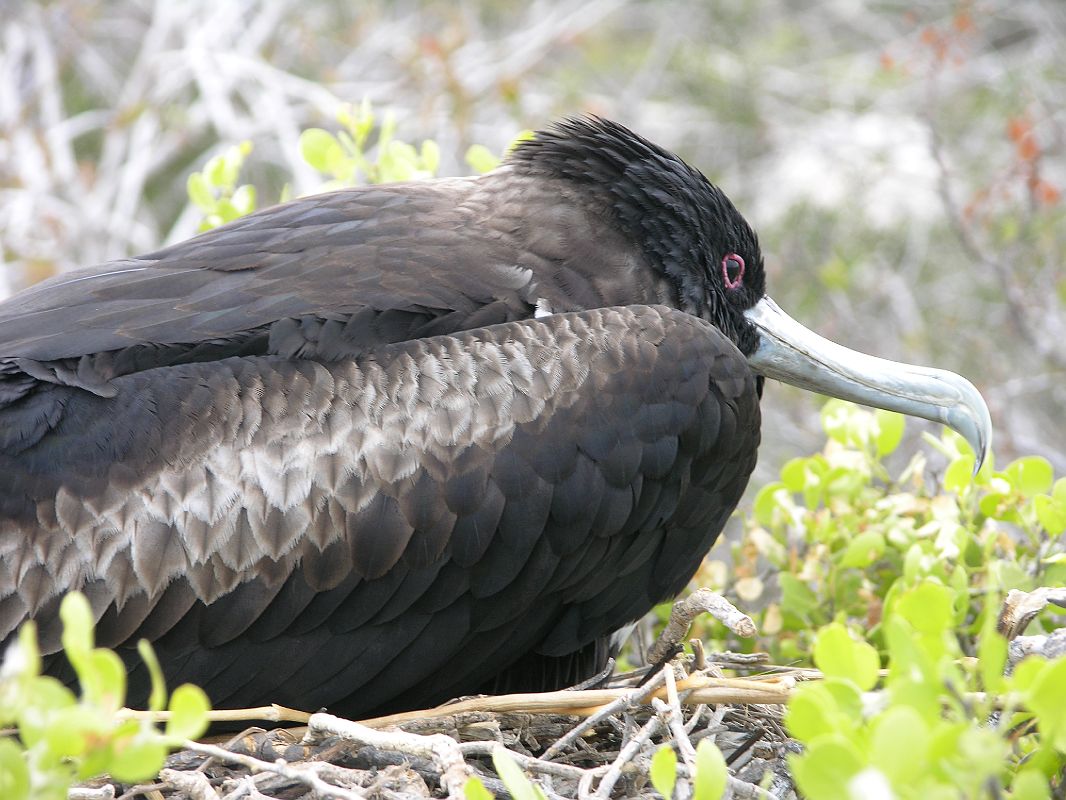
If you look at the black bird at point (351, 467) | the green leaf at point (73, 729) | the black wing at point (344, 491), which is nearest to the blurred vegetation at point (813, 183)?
the black bird at point (351, 467)

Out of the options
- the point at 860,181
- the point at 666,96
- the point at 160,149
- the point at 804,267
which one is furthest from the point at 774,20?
the point at 160,149

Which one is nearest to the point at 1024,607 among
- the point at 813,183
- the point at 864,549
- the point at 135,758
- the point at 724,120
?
the point at 864,549

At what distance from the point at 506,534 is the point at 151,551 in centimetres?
64

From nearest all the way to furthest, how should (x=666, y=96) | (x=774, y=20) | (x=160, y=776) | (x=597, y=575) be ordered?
(x=160, y=776), (x=597, y=575), (x=666, y=96), (x=774, y=20)

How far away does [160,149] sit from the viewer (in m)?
5.80

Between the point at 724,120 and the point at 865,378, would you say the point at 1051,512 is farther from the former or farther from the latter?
the point at 724,120

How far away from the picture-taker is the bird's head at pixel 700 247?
3096 mm

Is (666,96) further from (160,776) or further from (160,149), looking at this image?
(160,776)

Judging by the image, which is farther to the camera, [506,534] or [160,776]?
[506,534]

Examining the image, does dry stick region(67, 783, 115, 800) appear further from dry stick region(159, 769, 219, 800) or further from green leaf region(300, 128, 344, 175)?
green leaf region(300, 128, 344, 175)

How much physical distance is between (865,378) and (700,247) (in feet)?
1.58

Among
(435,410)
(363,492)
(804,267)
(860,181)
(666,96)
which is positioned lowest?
(363,492)

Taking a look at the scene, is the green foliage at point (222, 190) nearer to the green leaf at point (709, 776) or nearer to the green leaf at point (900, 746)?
the green leaf at point (709, 776)

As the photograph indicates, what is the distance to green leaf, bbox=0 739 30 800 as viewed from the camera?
142 centimetres
